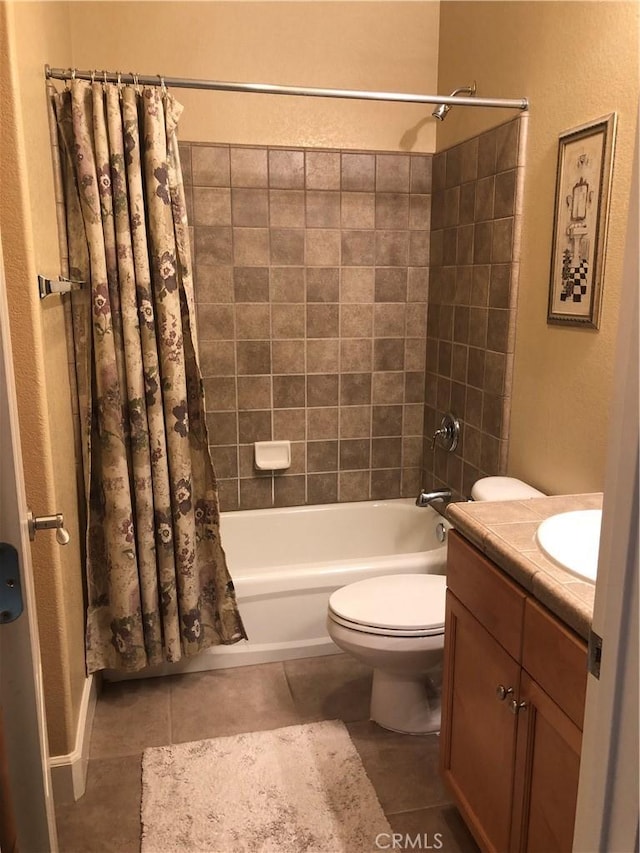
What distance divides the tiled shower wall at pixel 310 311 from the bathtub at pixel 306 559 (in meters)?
0.10

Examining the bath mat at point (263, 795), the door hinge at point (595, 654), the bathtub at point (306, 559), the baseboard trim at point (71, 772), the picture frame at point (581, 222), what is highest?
the picture frame at point (581, 222)

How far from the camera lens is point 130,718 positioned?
2.25 meters

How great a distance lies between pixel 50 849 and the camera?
98cm

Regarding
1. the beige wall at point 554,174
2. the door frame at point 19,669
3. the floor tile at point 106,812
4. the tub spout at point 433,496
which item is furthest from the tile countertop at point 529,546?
the floor tile at point 106,812

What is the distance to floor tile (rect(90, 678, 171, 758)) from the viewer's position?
2113 mm

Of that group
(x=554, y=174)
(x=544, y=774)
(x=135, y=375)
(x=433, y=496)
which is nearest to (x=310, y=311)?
(x=433, y=496)

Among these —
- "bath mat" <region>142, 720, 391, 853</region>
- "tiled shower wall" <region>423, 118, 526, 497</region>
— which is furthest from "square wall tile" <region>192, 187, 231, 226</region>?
"bath mat" <region>142, 720, 391, 853</region>

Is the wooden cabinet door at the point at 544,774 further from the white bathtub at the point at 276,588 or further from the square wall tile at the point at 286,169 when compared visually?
the square wall tile at the point at 286,169

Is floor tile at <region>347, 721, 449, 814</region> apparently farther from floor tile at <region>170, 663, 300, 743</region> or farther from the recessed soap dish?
the recessed soap dish

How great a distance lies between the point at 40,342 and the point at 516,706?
1.34 meters

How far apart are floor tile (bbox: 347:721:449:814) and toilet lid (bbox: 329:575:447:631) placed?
410mm

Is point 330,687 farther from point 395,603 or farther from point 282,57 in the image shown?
point 282,57

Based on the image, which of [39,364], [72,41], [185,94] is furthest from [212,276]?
[39,364]

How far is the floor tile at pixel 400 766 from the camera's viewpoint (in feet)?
6.18
